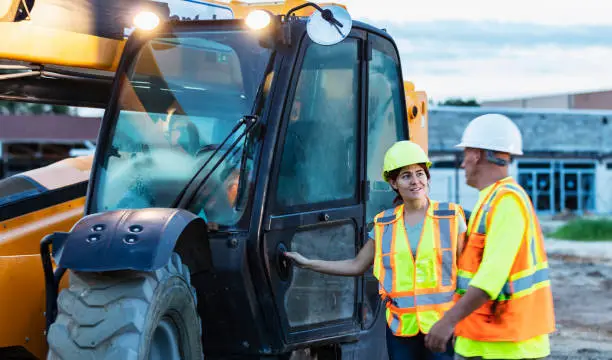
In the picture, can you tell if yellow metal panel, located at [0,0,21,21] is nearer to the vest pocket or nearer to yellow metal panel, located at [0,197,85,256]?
yellow metal panel, located at [0,197,85,256]

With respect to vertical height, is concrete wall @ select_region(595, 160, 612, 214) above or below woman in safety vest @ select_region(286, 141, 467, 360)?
below

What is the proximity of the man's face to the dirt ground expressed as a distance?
585cm

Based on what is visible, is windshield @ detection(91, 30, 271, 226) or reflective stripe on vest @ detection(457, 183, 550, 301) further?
windshield @ detection(91, 30, 271, 226)

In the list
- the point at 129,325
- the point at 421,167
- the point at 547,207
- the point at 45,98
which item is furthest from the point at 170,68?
the point at 547,207

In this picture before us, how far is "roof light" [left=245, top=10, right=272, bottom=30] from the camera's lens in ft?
16.6

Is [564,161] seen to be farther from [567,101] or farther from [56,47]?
[56,47]

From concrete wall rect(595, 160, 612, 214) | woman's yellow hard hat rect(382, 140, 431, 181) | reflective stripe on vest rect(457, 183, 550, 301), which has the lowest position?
concrete wall rect(595, 160, 612, 214)

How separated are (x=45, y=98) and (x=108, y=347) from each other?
7.06 ft

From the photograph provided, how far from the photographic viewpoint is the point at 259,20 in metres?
5.07

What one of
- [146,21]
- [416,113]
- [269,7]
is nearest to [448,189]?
[416,113]

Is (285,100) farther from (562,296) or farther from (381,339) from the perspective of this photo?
(562,296)

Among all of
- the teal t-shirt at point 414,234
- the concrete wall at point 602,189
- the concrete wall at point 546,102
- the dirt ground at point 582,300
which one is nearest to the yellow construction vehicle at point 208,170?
the teal t-shirt at point 414,234

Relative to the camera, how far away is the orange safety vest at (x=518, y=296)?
12.4ft

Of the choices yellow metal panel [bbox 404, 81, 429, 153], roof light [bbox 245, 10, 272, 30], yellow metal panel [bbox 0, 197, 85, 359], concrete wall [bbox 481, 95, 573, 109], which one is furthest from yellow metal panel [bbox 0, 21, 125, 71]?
concrete wall [bbox 481, 95, 573, 109]
